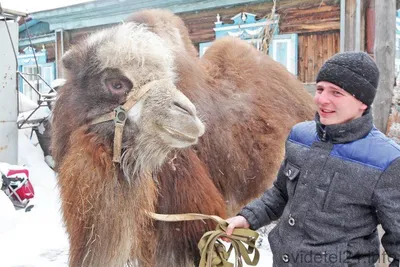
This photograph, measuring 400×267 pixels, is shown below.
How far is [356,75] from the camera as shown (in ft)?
6.22

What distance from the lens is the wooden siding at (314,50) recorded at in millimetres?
6652

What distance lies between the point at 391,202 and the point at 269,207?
69cm

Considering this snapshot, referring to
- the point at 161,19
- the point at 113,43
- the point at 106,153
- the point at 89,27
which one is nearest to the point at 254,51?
the point at 161,19

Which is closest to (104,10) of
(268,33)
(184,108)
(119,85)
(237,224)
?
(268,33)

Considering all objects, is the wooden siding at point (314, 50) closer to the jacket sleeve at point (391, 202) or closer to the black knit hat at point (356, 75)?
the black knit hat at point (356, 75)

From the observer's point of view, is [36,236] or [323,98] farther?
[36,236]

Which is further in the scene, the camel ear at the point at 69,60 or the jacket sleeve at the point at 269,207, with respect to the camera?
the camel ear at the point at 69,60

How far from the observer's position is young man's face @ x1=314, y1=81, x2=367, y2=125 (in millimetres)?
1931

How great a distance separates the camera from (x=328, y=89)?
1975mm

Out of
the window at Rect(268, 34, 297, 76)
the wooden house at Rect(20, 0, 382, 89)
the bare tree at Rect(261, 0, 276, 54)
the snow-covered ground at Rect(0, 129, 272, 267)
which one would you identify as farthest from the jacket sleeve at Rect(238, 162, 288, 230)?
the window at Rect(268, 34, 297, 76)

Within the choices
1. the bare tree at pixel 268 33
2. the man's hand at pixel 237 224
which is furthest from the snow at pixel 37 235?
the bare tree at pixel 268 33

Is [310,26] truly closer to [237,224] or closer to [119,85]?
[119,85]

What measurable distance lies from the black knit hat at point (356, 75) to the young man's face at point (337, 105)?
24mm

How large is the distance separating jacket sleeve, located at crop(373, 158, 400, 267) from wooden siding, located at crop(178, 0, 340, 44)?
493 centimetres
